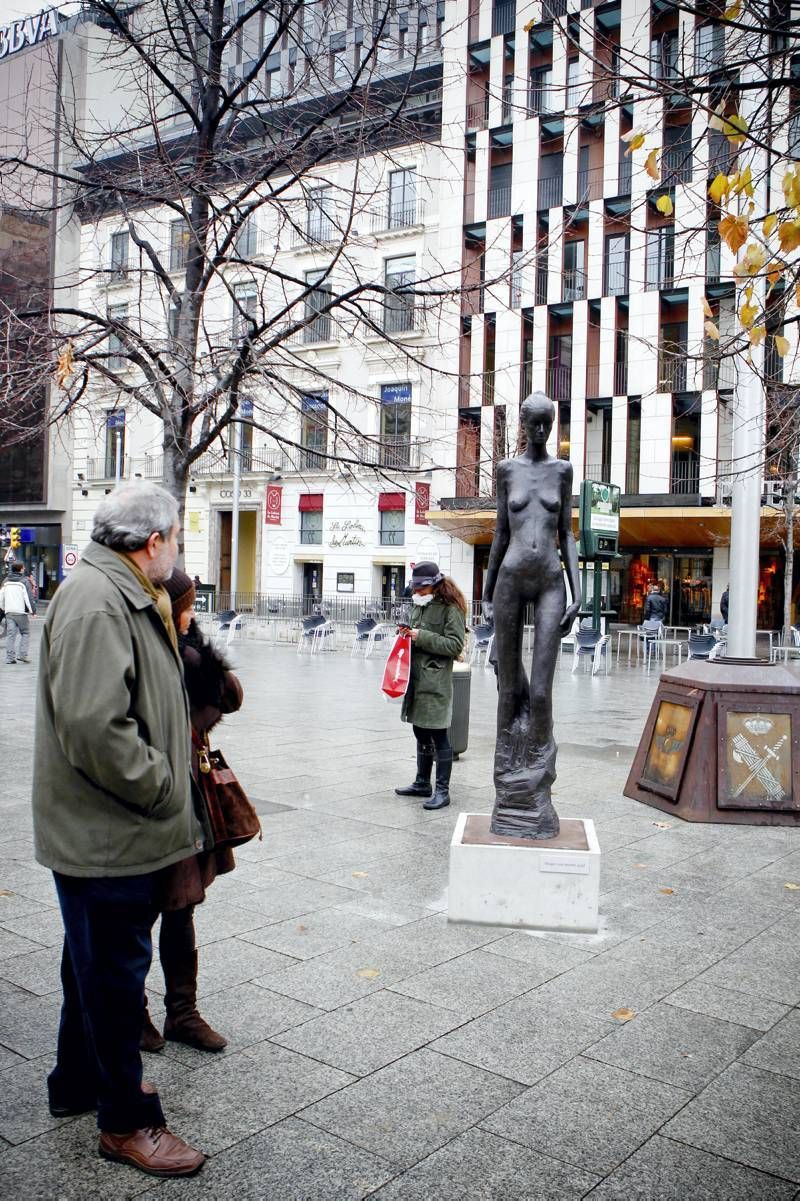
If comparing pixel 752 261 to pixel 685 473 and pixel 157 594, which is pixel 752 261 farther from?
pixel 685 473

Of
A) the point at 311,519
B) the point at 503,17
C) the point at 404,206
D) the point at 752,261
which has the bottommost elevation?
the point at 752,261

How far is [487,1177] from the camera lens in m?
2.77

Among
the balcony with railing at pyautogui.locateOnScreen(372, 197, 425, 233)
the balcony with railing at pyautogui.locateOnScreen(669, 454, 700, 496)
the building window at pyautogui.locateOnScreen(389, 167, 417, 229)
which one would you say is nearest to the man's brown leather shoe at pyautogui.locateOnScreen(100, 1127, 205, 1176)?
the balcony with railing at pyautogui.locateOnScreen(669, 454, 700, 496)

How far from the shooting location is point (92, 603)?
2.63 metres

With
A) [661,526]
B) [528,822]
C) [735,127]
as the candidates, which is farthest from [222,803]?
[661,526]

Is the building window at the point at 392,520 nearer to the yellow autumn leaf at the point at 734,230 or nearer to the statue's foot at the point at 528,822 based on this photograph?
the statue's foot at the point at 528,822

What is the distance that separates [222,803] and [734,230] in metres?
2.74

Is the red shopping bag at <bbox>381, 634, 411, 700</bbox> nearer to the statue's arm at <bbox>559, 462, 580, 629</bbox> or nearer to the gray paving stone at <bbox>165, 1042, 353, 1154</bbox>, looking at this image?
the statue's arm at <bbox>559, 462, 580, 629</bbox>

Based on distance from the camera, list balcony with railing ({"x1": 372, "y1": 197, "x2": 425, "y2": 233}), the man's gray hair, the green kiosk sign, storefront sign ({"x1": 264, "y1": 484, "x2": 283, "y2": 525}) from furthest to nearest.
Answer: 1. storefront sign ({"x1": 264, "y1": 484, "x2": 283, "y2": 525})
2. balcony with railing ({"x1": 372, "y1": 197, "x2": 425, "y2": 233})
3. the green kiosk sign
4. the man's gray hair

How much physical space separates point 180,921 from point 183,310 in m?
5.51

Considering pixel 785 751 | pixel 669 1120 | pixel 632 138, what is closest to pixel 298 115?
pixel 632 138

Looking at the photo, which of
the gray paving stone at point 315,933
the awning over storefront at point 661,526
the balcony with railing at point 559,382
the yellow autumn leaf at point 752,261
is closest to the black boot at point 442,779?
the gray paving stone at point 315,933

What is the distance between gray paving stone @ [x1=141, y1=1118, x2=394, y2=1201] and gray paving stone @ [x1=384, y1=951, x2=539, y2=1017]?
1.03 m

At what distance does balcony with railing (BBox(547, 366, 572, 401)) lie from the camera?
34312mm
